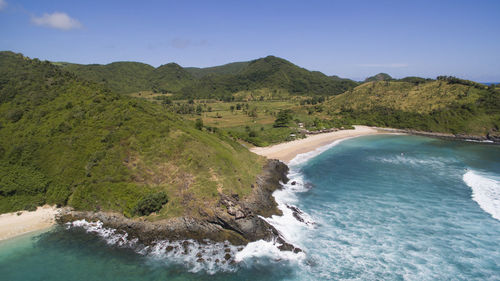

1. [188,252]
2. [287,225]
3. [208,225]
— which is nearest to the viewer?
[188,252]

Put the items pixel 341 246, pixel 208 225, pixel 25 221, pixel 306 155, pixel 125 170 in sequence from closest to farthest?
1. pixel 341 246
2. pixel 208 225
3. pixel 25 221
4. pixel 125 170
5. pixel 306 155

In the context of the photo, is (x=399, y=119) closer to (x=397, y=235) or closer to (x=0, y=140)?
(x=397, y=235)

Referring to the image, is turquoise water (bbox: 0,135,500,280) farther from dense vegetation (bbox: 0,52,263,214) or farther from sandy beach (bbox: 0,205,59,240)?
dense vegetation (bbox: 0,52,263,214)

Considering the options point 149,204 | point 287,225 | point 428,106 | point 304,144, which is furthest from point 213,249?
point 428,106

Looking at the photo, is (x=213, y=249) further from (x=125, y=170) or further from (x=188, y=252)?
(x=125, y=170)

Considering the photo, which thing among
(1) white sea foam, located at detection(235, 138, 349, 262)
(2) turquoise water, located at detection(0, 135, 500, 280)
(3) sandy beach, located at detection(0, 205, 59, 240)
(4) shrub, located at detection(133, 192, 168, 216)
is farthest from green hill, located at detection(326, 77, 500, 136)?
(3) sandy beach, located at detection(0, 205, 59, 240)

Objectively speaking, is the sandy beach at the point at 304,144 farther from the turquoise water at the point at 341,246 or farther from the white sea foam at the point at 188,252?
the white sea foam at the point at 188,252

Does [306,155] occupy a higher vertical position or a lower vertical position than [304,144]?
lower
